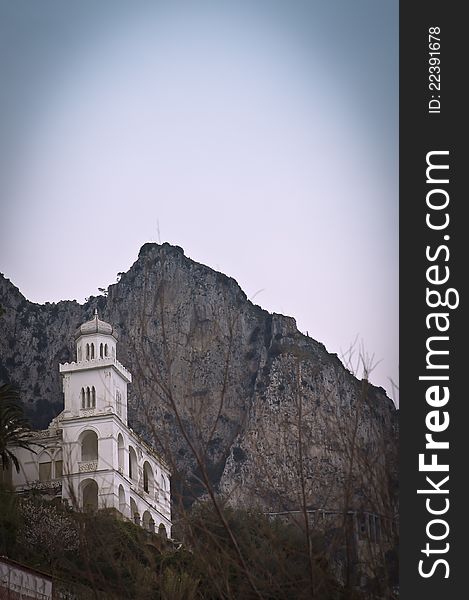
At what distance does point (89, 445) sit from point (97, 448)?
655 millimetres

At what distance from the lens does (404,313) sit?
6.36 meters

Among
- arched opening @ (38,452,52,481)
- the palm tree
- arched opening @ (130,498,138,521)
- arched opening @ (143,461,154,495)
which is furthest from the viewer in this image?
arched opening @ (143,461,154,495)

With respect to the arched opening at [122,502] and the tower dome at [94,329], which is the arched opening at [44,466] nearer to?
the arched opening at [122,502]

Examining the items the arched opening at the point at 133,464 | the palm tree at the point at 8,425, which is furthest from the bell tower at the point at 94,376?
the palm tree at the point at 8,425

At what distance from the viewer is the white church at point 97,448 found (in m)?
28.5

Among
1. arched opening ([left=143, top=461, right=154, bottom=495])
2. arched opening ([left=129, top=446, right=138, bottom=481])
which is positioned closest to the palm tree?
arched opening ([left=129, top=446, right=138, bottom=481])

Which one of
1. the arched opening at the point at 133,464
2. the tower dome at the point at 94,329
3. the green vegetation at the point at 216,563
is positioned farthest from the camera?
the tower dome at the point at 94,329

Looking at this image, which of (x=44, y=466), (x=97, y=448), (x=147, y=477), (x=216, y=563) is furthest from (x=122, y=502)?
(x=216, y=563)

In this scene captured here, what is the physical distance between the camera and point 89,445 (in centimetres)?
3045

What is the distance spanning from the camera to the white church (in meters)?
28.5

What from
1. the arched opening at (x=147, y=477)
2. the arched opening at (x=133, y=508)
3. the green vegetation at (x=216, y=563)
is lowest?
the green vegetation at (x=216, y=563)

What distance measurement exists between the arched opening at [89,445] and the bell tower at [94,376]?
0.54m

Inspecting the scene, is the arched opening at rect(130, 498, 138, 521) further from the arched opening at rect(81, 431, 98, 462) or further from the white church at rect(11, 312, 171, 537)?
the arched opening at rect(81, 431, 98, 462)

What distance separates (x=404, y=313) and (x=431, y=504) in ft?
3.38
